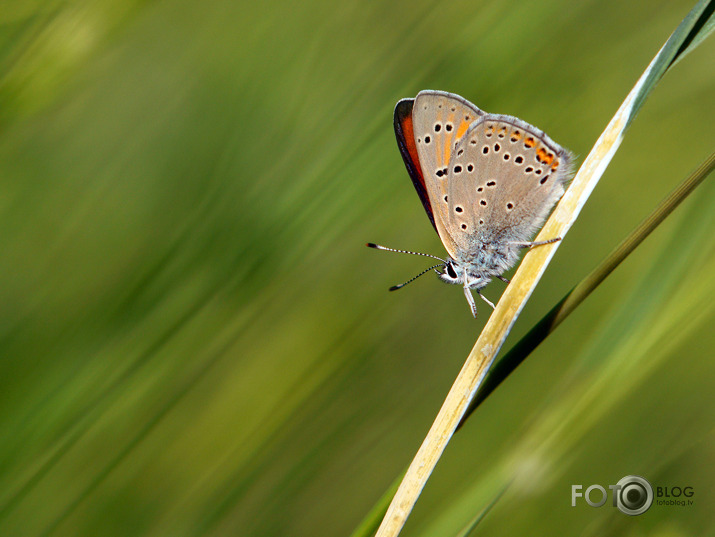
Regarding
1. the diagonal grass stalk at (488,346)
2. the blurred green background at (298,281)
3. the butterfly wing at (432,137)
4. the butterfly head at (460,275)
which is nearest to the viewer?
the diagonal grass stalk at (488,346)

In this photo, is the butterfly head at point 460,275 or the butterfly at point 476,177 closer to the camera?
the butterfly at point 476,177

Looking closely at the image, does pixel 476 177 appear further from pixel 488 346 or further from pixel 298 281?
pixel 488 346

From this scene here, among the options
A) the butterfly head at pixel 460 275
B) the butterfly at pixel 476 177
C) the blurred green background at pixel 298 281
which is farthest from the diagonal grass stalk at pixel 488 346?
the butterfly head at pixel 460 275

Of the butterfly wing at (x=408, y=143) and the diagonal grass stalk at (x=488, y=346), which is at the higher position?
the butterfly wing at (x=408, y=143)

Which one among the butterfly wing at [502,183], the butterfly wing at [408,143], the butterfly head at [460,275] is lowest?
the butterfly head at [460,275]

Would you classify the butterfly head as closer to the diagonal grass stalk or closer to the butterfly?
the butterfly

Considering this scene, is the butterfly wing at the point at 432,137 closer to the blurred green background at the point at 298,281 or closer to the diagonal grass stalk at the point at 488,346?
the blurred green background at the point at 298,281

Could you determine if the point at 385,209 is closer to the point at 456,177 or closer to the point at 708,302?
the point at 456,177
